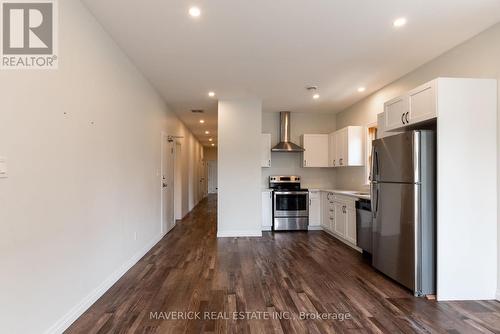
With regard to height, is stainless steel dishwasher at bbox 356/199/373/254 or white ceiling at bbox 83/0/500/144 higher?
white ceiling at bbox 83/0/500/144

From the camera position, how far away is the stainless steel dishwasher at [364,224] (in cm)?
373

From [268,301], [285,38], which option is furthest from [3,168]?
[285,38]

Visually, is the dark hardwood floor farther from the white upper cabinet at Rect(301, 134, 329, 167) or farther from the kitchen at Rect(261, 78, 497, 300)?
the white upper cabinet at Rect(301, 134, 329, 167)

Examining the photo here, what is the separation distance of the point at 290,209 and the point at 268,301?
3.19 metres

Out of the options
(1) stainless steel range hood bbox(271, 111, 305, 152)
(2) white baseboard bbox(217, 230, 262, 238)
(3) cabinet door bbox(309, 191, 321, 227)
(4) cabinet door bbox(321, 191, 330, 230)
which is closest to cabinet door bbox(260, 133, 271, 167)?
(1) stainless steel range hood bbox(271, 111, 305, 152)

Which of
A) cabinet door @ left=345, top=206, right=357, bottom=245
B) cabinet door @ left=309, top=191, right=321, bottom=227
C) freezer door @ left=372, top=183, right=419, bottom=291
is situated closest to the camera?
freezer door @ left=372, top=183, right=419, bottom=291

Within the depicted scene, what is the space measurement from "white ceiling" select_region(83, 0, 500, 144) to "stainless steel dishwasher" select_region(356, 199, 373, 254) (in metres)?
1.98

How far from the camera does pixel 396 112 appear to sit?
3264mm

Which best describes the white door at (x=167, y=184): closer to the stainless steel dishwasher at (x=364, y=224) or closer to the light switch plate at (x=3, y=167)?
the light switch plate at (x=3, y=167)

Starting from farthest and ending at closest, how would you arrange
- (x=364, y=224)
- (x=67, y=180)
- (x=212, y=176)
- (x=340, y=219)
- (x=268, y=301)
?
1. (x=212, y=176)
2. (x=340, y=219)
3. (x=364, y=224)
4. (x=268, y=301)
5. (x=67, y=180)

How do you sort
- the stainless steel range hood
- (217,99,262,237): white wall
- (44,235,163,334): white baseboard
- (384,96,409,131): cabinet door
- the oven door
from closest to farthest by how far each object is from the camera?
1. (44,235,163,334): white baseboard
2. (384,96,409,131): cabinet door
3. (217,99,262,237): white wall
4. the oven door
5. the stainless steel range hood

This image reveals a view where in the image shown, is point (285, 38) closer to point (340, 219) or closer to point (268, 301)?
point (268, 301)

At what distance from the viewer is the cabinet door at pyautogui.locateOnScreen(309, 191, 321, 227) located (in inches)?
226

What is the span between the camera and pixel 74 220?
2193mm
